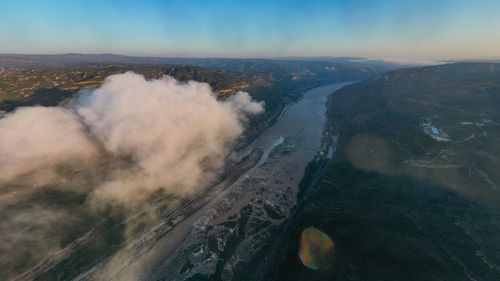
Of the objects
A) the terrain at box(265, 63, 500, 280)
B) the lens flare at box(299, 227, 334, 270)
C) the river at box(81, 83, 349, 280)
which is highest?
the terrain at box(265, 63, 500, 280)

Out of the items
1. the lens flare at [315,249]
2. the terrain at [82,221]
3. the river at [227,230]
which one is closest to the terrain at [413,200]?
the lens flare at [315,249]

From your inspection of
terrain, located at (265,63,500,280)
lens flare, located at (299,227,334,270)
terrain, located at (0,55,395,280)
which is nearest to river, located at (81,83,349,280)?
terrain, located at (0,55,395,280)

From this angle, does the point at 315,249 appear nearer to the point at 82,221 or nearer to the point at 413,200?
the point at 413,200

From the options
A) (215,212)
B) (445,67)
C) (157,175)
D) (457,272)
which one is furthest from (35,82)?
(445,67)

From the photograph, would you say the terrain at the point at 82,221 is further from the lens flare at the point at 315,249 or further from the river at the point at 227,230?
the lens flare at the point at 315,249

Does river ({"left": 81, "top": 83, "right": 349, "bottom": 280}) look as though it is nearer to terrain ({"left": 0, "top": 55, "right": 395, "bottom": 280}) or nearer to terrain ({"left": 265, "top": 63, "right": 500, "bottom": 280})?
terrain ({"left": 0, "top": 55, "right": 395, "bottom": 280})

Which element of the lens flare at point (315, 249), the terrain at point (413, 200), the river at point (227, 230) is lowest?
the river at point (227, 230)

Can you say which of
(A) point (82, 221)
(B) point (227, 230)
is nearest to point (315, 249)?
(B) point (227, 230)

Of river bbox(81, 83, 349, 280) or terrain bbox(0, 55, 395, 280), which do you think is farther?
river bbox(81, 83, 349, 280)
